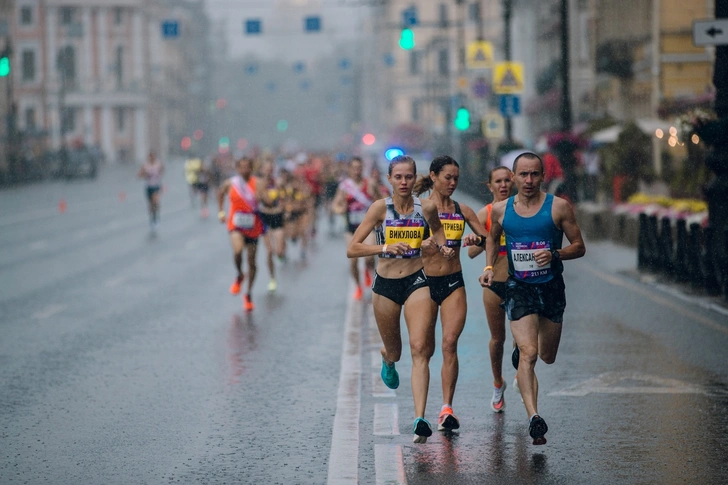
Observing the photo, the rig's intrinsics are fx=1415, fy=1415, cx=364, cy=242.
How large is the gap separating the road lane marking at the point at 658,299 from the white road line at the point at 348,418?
11.0 ft

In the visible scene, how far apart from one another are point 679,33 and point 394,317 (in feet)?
108

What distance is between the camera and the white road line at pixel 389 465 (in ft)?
23.2

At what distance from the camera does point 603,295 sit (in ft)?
54.9

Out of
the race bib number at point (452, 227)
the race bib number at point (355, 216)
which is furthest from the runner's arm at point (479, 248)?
the race bib number at point (355, 216)

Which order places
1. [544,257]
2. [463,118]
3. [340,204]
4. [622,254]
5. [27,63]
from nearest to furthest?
1. [544,257]
2. [340,204]
3. [622,254]
4. [463,118]
5. [27,63]

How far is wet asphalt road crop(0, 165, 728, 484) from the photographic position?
7.49m

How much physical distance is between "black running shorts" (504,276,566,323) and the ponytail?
2.62ft

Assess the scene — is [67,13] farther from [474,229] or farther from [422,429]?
[422,429]

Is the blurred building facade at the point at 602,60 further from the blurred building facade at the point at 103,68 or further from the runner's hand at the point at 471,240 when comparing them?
the blurred building facade at the point at 103,68

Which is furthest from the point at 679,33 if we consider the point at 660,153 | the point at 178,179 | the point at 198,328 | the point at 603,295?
the point at 178,179

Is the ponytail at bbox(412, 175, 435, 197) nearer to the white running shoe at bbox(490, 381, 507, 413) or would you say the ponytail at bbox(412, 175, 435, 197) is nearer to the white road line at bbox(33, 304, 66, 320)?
the white running shoe at bbox(490, 381, 507, 413)

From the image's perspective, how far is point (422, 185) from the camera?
8523 mm

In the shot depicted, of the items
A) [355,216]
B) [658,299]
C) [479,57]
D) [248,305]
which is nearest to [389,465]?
[248,305]

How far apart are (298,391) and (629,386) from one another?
235 centimetres
